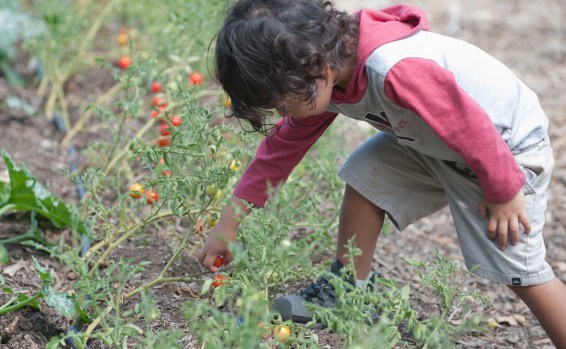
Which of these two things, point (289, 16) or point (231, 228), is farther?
point (231, 228)

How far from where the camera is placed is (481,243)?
2141mm

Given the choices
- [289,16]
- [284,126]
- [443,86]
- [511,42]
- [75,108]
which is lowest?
[511,42]

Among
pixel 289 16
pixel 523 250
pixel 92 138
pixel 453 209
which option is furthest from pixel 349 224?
pixel 92 138

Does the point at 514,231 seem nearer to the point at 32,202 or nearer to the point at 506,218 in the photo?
the point at 506,218

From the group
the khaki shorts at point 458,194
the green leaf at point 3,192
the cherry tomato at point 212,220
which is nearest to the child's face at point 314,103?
the khaki shorts at point 458,194

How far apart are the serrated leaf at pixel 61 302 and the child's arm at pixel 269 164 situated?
38 centimetres

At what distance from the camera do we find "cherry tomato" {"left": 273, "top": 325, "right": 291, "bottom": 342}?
73.6 inches

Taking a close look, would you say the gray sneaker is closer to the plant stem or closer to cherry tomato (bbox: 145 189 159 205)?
cherry tomato (bbox: 145 189 159 205)

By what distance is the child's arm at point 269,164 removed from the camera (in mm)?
2254

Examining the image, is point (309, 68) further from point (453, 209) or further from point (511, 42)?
point (511, 42)

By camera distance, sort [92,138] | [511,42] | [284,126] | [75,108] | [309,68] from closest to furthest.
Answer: [309,68]
[284,126]
[92,138]
[75,108]
[511,42]

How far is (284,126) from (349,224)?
36 cm

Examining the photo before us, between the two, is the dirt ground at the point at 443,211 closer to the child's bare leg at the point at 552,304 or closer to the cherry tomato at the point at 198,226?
the cherry tomato at the point at 198,226

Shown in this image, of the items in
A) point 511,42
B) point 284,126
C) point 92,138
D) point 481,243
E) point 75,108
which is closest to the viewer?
point 481,243
